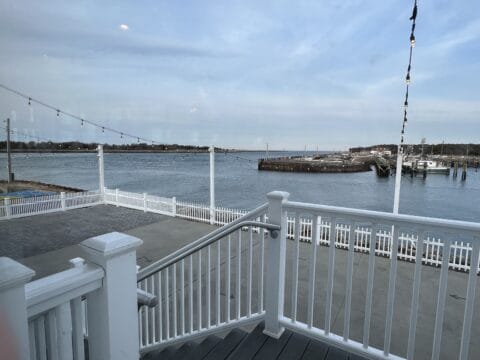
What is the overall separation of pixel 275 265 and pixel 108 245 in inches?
58.1

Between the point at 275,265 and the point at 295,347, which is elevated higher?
the point at 275,265

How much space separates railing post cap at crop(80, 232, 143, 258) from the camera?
1.06m

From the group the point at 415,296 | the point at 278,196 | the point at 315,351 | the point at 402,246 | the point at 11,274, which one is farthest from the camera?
the point at 402,246

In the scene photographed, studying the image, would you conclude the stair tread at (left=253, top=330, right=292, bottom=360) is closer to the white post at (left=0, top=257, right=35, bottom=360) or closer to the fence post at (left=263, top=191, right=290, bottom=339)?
the fence post at (left=263, top=191, right=290, bottom=339)

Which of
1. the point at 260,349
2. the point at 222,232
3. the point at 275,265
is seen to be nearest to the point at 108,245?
the point at 222,232

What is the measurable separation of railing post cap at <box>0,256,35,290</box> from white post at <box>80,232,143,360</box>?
0.89 feet

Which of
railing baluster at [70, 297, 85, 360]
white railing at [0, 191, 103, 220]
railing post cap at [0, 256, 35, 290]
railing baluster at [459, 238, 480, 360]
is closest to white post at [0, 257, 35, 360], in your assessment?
railing post cap at [0, 256, 35, 290]

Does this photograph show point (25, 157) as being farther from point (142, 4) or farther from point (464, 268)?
point (464, 268)

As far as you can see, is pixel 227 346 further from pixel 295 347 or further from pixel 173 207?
pixel 173 207

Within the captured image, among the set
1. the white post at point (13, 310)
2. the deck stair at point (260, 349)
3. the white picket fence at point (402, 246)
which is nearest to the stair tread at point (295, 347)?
the deck stair at point (260, 349)

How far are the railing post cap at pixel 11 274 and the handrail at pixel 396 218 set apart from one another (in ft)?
5.49

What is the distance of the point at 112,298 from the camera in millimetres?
1106

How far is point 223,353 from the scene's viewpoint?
2.15 metres

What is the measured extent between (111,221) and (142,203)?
1.61 metres
